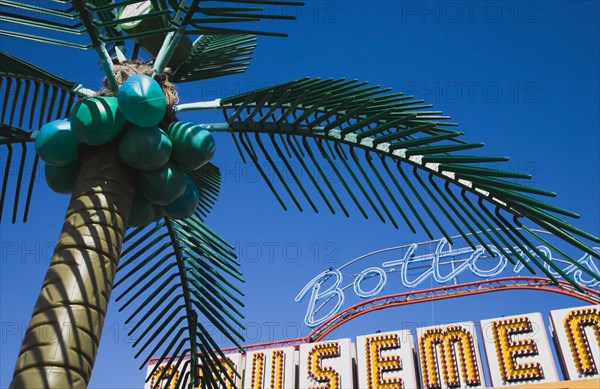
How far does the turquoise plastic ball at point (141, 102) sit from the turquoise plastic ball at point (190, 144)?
12 centimetres

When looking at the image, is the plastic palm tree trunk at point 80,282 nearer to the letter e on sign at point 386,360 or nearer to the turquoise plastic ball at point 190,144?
the turquoise plastic ball at point 190,144

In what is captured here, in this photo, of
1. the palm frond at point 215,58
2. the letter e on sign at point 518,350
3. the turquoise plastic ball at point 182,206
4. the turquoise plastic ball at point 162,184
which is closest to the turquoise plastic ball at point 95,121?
the turquoise plastic ball at point 162,184

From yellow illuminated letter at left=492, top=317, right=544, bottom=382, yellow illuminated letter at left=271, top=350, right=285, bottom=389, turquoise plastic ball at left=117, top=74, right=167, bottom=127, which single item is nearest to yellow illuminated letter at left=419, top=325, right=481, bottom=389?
yellow illuminated letter at left=492, top=317, right=544, bottom=382

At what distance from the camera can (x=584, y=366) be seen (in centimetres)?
1259

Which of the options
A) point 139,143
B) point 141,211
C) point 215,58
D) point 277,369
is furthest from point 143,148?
point 277,369

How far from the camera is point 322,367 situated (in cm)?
1523

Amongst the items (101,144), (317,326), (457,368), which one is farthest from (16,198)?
(317,326)

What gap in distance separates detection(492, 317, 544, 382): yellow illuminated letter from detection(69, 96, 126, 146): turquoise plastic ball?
13255 mm

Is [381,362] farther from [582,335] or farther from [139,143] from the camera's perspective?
[139,143]

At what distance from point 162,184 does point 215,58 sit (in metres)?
1.35

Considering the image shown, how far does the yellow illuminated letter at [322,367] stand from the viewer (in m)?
14.9

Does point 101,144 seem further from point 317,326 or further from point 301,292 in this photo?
point 301,292

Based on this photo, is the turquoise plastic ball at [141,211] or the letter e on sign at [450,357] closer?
the turquoise plastic ball at [141,211]

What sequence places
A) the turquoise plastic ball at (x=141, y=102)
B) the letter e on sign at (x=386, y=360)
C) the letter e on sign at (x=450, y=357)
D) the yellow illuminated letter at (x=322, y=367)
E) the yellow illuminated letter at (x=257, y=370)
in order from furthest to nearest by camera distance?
the yellow illuminated letter at (x=257, y=370) < the yellow illuminated letter at (x=322, y=367) < the letter e on sign at (x=386, y=360) < the letter e on sign at (x=450, y=357) < the turquoise plastic ball at (x=141, y=102)
